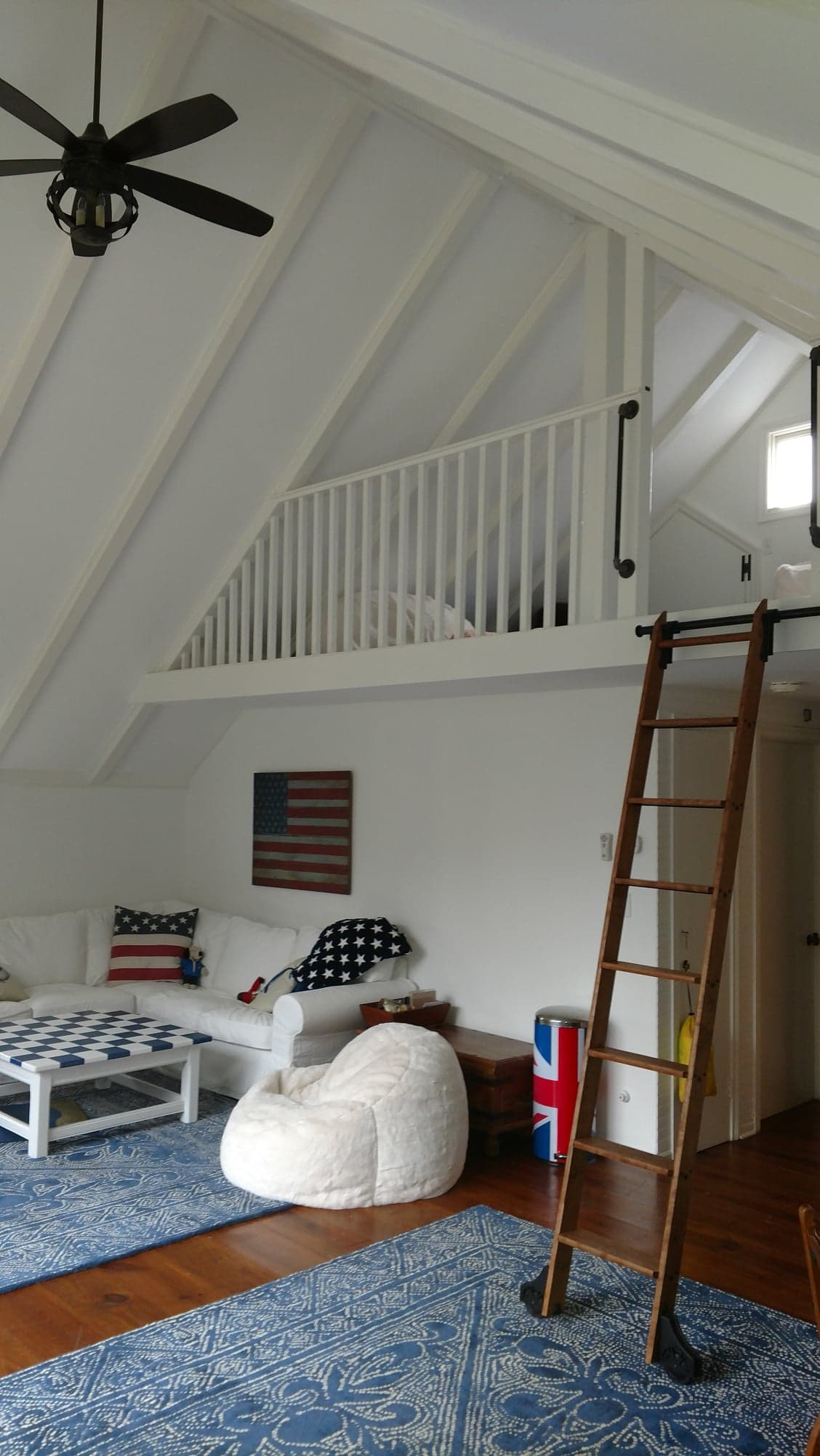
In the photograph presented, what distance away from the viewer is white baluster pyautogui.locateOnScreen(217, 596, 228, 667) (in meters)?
6.03

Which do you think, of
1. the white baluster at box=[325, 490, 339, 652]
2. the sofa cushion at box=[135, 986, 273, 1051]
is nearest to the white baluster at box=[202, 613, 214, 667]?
the white baluster at box=[325, 490, 339, 652]

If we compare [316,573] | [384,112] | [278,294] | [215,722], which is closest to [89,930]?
[215,722]

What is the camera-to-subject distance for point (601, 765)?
16.5 feet

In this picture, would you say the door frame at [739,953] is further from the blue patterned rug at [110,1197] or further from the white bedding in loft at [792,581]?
the blue patterned rug at [110,1197]

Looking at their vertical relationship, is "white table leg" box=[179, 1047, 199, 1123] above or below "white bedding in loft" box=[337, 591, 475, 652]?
below

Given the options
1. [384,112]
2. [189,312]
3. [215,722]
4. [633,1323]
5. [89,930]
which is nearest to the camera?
[633,1323]

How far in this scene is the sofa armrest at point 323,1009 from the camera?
5.13 m

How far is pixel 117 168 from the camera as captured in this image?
3.11 metres

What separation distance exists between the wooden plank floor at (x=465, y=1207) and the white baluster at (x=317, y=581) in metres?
2.53

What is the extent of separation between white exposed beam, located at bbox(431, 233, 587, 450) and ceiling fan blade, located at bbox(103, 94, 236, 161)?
2.10m

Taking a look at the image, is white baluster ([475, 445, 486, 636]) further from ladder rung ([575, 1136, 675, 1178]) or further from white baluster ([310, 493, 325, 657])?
ladder rung ([575, 1136, 675, 1178])

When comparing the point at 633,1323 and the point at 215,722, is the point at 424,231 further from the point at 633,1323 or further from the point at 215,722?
the point at 633,1323

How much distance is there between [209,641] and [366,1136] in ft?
9.94

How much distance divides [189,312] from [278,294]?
0.40 m
